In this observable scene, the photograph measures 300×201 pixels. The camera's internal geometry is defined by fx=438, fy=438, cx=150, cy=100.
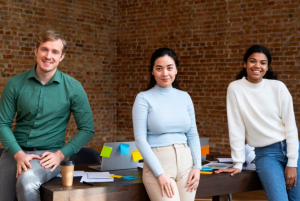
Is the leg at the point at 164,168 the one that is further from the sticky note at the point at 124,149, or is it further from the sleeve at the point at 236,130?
the sleeve at the point at 236,130

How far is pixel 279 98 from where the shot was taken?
327 cm

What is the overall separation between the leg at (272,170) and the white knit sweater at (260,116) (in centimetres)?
6

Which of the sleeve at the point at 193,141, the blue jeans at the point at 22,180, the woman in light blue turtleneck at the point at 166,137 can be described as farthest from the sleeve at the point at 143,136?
the blue jeans at the point at 22,180

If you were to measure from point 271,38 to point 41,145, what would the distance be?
4277 mm

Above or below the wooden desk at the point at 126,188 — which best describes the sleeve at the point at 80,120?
above

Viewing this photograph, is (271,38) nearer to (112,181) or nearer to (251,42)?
(251,42)

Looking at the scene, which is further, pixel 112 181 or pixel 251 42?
pixel 251 42

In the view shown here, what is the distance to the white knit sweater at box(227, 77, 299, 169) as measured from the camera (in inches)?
127

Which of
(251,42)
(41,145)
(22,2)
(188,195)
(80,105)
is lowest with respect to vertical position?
(188,195)

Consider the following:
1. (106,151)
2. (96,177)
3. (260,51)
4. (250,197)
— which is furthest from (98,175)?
(250,197)

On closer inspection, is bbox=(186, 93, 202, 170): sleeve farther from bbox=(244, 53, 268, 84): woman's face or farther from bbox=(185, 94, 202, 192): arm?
bbox=(244, 53, 268, 84): woman's face

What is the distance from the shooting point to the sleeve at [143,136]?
2.66 m

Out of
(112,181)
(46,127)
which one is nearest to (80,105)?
(46,127)

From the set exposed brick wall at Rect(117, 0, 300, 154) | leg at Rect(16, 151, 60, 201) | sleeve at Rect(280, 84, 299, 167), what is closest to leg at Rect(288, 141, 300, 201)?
sleeve at Rect(280, 84, 299, 167)
